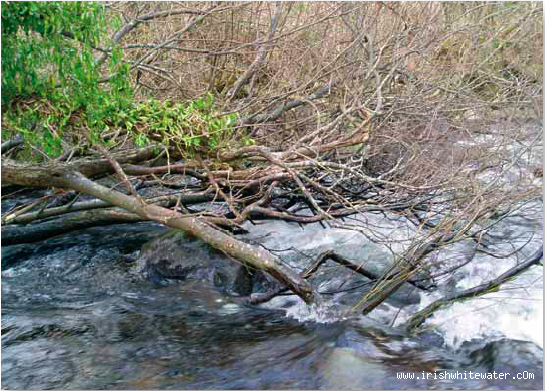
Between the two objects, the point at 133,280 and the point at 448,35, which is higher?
the point at 448,35

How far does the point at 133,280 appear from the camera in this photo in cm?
703

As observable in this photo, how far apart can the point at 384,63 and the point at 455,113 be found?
1279mm

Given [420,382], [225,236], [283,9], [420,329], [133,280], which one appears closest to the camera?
[420,382]

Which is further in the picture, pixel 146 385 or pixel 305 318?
→ pixel 305 318

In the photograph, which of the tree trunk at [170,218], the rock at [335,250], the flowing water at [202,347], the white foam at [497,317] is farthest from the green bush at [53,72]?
the white foam at [497,317]

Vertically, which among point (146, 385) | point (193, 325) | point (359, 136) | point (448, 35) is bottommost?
point (146, 385)

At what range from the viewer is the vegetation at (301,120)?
544 centimetres

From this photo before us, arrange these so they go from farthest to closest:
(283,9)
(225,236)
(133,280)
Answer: (283,9) → (133,280) → (225,236)

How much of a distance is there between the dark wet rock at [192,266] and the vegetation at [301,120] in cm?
50

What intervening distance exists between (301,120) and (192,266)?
7.71 feet

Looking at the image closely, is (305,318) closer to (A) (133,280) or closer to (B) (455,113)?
(A) (133,280)

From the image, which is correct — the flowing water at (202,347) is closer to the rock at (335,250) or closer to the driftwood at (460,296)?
the driftwood at (460,296)

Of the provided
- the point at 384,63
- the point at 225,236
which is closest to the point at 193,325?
the point at 225,236

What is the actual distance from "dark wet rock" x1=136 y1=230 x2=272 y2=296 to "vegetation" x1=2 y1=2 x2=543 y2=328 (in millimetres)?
502
